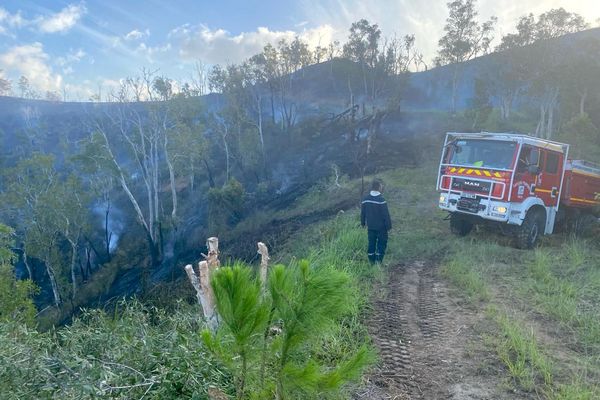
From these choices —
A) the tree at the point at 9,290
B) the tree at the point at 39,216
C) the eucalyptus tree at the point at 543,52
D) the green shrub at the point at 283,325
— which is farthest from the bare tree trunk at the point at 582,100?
the tree at the point at 39,216

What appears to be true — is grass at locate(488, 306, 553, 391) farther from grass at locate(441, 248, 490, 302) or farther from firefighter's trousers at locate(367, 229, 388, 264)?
firefighter's trousers at locate(367, 229, 388, 264)

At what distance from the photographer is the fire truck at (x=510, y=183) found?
27.5ft

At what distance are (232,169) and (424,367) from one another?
34.8 meters

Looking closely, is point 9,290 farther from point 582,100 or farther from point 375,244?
point 582,100

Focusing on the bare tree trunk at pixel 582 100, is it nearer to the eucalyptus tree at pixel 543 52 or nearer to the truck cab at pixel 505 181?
the eucalyptus tree at pixel 543 52

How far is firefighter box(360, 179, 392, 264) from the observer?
7094 mm

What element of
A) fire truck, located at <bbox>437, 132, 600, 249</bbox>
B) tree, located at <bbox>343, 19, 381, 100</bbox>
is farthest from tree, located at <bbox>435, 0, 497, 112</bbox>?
fire truck, located at <bbox>437, 132, 600, 249</bbox>

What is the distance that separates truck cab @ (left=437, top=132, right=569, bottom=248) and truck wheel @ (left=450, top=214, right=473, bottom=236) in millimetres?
51

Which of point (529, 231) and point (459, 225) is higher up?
point (529, 231)

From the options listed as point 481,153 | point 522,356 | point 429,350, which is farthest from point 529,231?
point 429,350

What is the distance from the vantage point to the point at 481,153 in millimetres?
8875

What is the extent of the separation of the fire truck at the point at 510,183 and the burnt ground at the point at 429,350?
3259 mm

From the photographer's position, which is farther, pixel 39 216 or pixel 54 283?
pixel 39 216

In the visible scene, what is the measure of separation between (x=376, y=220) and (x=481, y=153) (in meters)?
3.40
